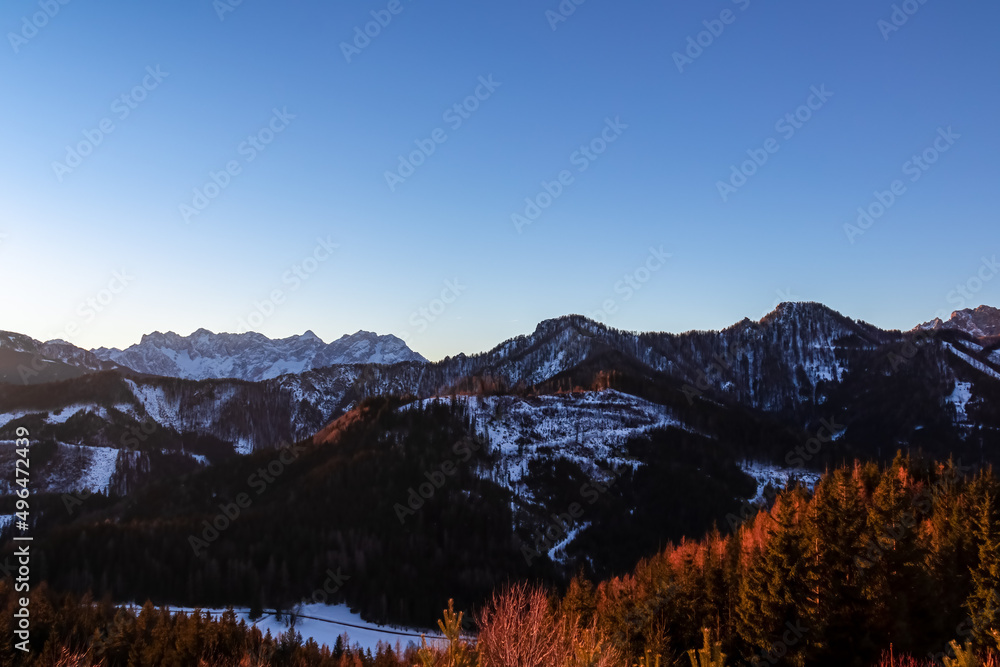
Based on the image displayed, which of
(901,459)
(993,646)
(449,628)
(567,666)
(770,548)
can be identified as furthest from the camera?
(901,459)

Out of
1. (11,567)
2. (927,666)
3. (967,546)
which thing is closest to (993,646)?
(927,666)

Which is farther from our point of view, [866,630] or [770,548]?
[770,548]

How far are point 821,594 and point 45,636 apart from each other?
4441 inches

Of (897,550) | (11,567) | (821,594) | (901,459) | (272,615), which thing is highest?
(901,459)

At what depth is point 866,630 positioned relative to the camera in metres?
56.8

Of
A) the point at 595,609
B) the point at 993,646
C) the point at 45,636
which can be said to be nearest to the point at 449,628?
the point at 993,646

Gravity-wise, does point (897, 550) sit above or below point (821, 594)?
above

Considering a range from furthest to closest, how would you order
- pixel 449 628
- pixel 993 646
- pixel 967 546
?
pixel 967 546 → pixel 993 646 → pixel 449 628

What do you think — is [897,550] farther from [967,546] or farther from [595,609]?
→ [595,609]

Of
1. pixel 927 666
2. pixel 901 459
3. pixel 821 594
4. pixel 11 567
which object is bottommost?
pixel 11 567

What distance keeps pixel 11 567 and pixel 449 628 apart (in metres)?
217

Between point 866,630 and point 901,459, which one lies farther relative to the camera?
point 901,459

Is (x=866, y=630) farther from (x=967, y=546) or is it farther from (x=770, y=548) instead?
(x=967, y=546)

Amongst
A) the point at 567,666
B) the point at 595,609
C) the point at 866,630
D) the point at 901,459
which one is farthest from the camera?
the point at 901,459
